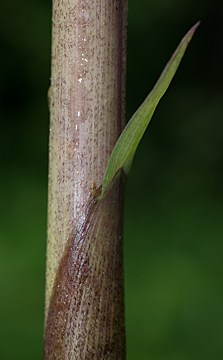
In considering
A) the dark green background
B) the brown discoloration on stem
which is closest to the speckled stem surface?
the brown discoloration on stem

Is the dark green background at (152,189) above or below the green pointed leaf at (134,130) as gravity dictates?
above

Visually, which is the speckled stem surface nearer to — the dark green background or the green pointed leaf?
the green pointed leaf

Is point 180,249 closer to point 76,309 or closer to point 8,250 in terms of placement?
point 8,250

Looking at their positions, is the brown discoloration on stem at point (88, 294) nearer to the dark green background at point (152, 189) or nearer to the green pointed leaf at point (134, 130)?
the green pointed leaf at point (134, 130)

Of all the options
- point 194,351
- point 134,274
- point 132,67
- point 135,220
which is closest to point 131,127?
point 194,351

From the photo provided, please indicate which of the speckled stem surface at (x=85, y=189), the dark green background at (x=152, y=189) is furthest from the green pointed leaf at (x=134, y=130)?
the dark green background at (x=152, y=189)

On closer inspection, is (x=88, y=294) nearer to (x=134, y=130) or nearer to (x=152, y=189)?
(x=134, y=130)

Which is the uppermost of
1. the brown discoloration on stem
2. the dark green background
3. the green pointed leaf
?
the dark green background
